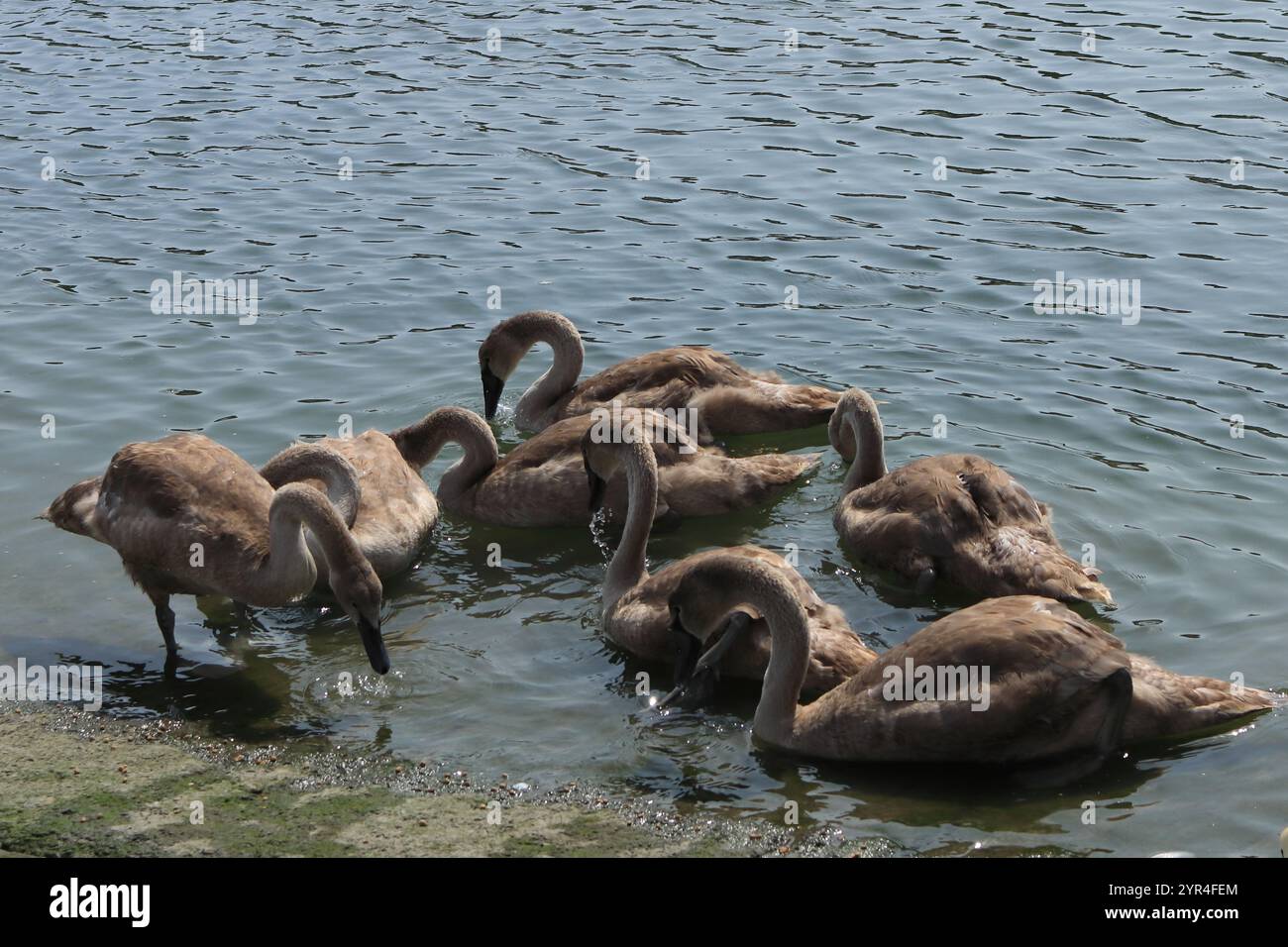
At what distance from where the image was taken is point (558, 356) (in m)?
13.0

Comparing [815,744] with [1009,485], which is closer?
[815,744]

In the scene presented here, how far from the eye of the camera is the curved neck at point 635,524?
984 cm

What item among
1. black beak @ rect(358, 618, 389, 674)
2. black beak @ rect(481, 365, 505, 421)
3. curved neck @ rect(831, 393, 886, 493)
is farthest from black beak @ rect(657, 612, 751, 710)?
black beak @ rect(481, 365, 505, 421)

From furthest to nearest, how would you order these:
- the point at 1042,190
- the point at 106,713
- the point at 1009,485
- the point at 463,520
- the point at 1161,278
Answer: the point at 1042,190, the point at 1161,278, the point at 463,520, the point at 1009,485, the point at 106,713

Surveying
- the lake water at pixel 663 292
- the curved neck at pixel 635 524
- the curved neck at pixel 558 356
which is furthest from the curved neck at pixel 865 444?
the curved neck at pixel 558 356

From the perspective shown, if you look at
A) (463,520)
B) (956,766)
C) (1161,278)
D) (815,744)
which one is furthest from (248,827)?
(1161,278)

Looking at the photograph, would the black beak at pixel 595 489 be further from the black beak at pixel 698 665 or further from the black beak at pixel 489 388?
the black beak at pixel 489 388

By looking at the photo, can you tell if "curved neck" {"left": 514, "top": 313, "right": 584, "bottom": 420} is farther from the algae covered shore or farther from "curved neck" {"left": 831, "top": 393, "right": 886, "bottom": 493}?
the algae covered shore

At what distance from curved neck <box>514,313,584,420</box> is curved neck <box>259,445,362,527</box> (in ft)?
9.18

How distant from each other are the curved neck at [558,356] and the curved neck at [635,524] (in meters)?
2.63

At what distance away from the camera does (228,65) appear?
21.9 meters

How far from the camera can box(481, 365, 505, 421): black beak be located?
1336cm

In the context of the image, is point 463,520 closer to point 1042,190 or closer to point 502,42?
point 1042,190

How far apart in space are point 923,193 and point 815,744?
10.0 meters
